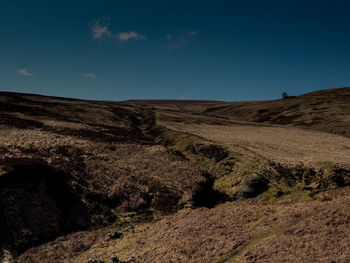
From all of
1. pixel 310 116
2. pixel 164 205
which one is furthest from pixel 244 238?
pixel 310 116

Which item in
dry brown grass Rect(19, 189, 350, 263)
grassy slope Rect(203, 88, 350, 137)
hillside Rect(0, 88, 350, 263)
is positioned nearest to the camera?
dry brown grass Rect(19, 189, 350, 263)

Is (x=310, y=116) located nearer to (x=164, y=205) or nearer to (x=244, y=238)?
(x=164, y=205)

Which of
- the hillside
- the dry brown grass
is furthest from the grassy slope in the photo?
the dry brown grass

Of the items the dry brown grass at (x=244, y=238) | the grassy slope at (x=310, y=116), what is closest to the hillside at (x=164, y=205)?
the dry brown grass at (x=244, y=238)

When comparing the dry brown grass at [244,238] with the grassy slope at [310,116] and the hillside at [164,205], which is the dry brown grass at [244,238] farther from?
the grassy slope at [310,116]

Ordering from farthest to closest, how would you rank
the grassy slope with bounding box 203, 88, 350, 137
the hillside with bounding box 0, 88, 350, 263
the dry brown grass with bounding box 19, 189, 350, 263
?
1. the grassy slope with bounding box 203, 88, 350, 137
2. the hillside with bounding box 0, 88, 350, 263
3. the dry brown grass with bounding box 19, 189, 350, 263

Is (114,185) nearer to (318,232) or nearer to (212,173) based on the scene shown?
(212,173)

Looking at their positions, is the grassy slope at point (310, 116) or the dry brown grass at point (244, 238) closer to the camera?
the dry brown grass at point (244, 238)

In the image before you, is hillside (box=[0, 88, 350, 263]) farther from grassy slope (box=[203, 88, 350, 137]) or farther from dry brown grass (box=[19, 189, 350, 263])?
grassy slope (box=[203, 88, 350, 137])

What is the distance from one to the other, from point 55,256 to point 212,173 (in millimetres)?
19138

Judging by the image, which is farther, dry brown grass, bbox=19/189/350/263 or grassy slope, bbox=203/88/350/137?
grassy slope, bbox=203/88/350/137

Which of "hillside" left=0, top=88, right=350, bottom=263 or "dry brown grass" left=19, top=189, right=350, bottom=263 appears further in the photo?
"hillside" left=0, top=88, right=350, bottom=263

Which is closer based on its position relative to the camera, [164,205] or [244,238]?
[244,238]

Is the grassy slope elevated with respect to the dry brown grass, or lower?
elevated
